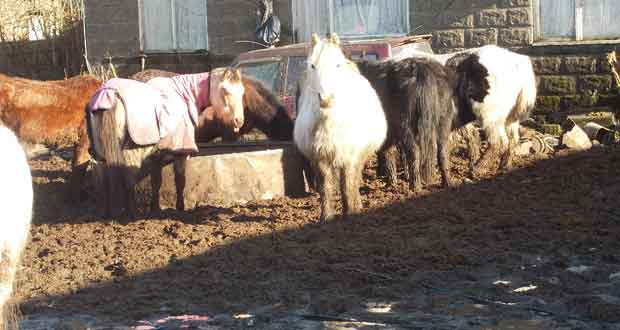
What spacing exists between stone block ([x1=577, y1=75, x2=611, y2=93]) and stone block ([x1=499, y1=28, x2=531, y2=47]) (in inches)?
39.5

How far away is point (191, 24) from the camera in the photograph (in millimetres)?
17969

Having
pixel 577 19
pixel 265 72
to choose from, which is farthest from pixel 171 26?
pixel 577 19

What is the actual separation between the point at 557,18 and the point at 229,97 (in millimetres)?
6628

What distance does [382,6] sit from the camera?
1620 cm

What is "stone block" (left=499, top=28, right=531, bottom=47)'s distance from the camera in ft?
48.8

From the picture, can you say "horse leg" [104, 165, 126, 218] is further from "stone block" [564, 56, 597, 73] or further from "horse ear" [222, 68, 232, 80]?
"stone block" [564, 56, 597, 73]

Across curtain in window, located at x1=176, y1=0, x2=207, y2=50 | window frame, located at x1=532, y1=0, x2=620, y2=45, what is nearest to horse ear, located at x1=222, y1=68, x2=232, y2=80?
window frame, located at x1=532, y1=0, x2=620, y2=45

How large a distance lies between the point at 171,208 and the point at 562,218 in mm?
4044

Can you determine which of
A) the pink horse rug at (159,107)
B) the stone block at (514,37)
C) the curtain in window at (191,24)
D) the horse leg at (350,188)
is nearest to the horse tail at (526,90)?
the stone block at (514,37)

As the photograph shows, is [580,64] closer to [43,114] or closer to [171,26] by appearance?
[171,26]

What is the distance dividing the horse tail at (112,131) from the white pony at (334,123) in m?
1.75

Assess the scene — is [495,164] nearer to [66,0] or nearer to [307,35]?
[307,35]

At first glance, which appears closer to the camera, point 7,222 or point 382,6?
point 7,222

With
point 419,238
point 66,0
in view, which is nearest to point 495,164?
point 419,238
